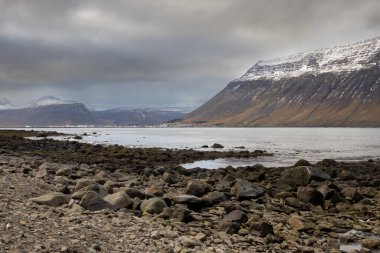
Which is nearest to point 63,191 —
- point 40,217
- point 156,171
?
point 40,217

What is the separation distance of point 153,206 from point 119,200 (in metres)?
1.43

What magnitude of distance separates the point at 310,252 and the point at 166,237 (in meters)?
4.79

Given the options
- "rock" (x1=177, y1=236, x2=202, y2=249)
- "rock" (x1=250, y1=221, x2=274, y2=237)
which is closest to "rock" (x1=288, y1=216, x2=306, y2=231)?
"rock" (x1=250, y1=221, x2=274, y2=237)

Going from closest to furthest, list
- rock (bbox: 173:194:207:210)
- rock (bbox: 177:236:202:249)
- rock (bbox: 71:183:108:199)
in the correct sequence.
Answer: rock (bbox: 177:236:202:249), rock (bbox: 71:183:108:199), rock (bbox: 173:194:207:210)

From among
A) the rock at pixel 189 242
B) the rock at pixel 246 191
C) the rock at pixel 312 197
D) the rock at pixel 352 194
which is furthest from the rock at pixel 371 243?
the rock at pixel 352 194

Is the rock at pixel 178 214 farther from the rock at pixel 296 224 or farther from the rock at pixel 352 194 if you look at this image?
the rock at pixel 352 194

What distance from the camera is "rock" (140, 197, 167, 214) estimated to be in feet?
54.2

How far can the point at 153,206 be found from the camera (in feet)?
54.9

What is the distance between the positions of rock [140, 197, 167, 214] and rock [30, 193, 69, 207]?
309cm

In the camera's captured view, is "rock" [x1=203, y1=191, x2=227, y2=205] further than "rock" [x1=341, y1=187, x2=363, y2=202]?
No

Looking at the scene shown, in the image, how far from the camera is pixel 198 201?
18625 millimetres

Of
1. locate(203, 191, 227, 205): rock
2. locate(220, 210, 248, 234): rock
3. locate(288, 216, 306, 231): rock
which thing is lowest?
locate(288, 216, 306, 231): rock

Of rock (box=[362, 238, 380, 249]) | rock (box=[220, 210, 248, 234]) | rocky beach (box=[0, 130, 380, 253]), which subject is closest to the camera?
rocky beach (box=[0, 130, 380, 253])

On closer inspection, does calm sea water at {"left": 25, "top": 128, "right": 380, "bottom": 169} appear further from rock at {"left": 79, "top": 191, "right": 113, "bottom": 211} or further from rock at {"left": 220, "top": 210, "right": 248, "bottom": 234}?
rock at {"left": 79, "top": 191, "right": 113, "bottom": 211}
